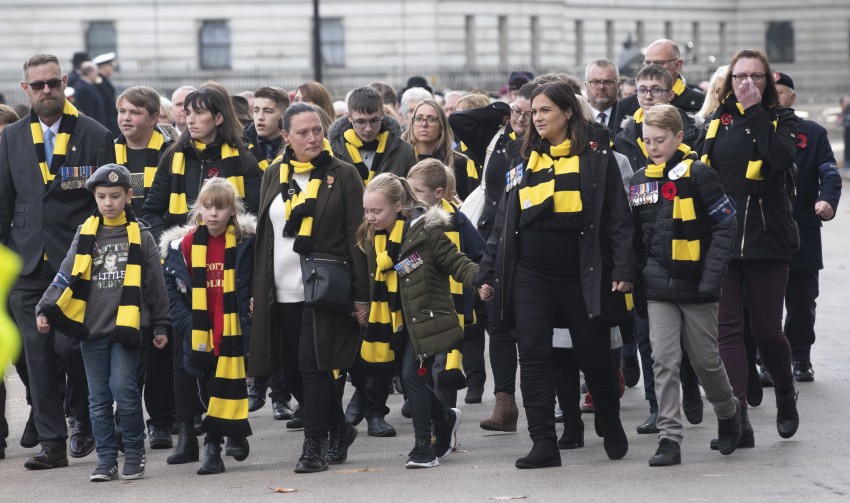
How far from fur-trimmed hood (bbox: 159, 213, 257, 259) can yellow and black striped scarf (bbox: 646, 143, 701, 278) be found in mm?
2236

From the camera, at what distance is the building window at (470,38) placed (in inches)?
2152

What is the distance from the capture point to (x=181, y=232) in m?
8.36

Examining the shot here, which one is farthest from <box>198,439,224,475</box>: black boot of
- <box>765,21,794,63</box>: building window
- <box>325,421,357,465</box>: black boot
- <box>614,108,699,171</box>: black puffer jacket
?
<box>765,21,794,63</box>: building window

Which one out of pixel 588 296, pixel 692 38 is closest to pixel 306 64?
pixel 692 38

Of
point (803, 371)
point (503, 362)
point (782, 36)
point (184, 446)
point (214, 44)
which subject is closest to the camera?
point (184, 446)

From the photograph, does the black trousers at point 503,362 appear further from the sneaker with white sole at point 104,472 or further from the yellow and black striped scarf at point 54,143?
A: the yellow and black striped scarf at point 54,143

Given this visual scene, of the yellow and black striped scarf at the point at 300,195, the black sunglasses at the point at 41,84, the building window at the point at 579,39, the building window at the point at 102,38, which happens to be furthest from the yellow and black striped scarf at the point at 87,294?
the building window at the point at 579,39

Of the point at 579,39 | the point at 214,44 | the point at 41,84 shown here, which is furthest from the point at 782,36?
the point at 41,84

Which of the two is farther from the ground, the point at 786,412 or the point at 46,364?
the point at 46,364

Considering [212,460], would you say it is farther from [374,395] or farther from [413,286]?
[374,395]

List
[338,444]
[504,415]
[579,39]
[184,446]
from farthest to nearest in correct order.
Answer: [579,39] → [504,415] → [184,446] → [338,444]

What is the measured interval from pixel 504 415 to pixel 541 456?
135 cm

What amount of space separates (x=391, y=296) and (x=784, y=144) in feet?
7.54

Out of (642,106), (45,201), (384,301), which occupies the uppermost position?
(642,106)
